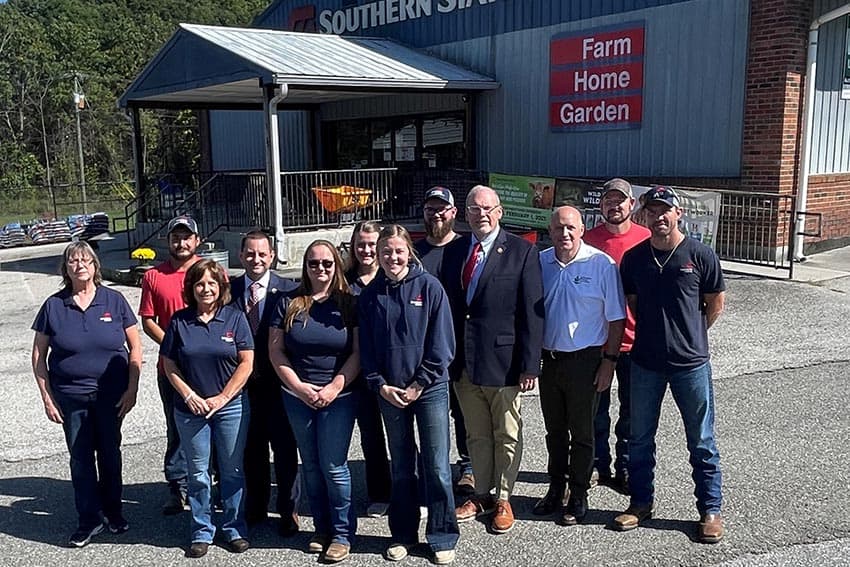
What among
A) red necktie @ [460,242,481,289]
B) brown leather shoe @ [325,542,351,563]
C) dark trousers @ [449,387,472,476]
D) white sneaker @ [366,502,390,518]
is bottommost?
white sneaker @ [366,502,390,518]

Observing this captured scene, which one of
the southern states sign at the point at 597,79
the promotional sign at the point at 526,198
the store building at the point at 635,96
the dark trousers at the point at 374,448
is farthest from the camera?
the southern states sign at the point at 597,79

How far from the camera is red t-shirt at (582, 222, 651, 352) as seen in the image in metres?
4.50

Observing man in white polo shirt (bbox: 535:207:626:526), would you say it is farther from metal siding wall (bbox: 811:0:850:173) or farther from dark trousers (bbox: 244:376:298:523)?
metal siding wall (bbox: 811:0:850:173)

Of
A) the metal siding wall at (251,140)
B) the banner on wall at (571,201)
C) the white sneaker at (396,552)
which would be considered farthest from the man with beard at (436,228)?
the metal siding wall at (251,140)

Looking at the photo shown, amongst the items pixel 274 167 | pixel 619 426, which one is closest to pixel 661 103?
pixel 274 167

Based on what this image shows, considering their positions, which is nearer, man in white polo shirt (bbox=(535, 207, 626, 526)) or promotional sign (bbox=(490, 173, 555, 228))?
man in white polo shirt (bbox=(535, 207, 626, 526))

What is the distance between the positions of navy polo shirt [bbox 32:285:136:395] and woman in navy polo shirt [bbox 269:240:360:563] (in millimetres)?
916

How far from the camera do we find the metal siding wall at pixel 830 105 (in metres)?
11.8

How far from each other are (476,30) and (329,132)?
5472mm

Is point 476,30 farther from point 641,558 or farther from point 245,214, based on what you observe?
point 641,558

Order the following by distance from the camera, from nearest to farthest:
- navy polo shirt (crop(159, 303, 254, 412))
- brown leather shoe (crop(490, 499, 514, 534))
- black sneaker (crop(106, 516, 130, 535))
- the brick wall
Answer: navy polo shirt (crop(159, 303, 254, 412)) → brown leather shoe (crop(490, 499, 514, 534)) → black sneaker (crop(106, 516, 130, 535)) → the brick wall

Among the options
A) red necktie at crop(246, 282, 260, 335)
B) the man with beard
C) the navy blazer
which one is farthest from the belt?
red necktie at crop(246, 282, 260, 335)

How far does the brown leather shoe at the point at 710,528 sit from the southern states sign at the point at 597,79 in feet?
32.6

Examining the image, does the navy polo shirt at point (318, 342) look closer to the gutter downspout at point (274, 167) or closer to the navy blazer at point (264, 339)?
the navy blazer at point (264, 339)
